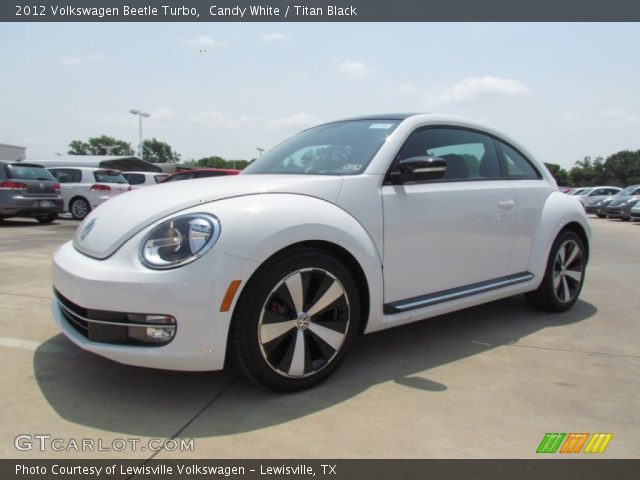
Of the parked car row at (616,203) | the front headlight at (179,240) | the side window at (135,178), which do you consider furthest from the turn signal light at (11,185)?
the parked car row at (616,203)

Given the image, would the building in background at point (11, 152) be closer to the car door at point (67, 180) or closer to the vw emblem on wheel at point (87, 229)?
the car door at point (67, 180)

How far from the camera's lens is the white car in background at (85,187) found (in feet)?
43.4

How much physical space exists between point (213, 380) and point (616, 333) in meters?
3.04

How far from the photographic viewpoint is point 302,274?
2.41m

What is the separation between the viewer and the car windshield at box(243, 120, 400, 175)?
9.74 ft

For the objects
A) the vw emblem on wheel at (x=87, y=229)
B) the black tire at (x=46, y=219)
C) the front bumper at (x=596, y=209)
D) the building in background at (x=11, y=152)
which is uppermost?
the building in background at (x=11, y=152)

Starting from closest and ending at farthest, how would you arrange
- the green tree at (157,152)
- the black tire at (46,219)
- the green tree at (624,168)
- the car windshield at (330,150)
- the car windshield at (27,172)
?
the car windshield at (330,150) < the car windshield at (27,172) < the black tire at (46,219) < the green tree at (624,168) < the green tree at (157,152)

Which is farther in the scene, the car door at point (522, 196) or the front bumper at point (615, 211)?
the front bumper at point (615, 211)

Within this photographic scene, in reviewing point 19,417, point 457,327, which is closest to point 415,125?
point 457,327

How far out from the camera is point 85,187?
Result: 1333 centimetres

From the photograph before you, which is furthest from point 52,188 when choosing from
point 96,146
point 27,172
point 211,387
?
point 96,146

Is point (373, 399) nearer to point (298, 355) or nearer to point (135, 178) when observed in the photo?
point (298, 355)

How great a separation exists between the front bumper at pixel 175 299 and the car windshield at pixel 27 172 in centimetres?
1063
